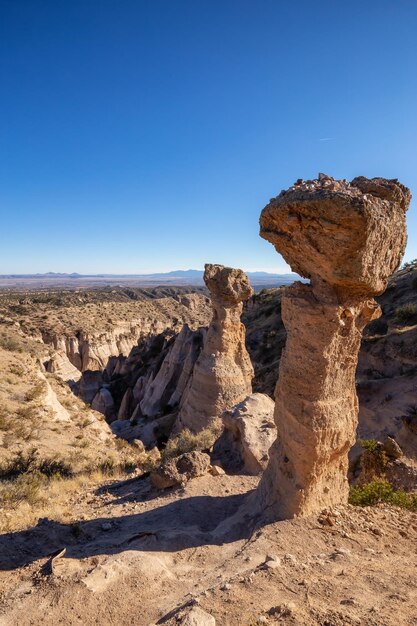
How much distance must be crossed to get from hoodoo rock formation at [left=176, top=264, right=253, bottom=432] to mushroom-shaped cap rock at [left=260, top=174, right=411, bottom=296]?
8.73 m

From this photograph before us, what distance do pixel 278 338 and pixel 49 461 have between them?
2012cm

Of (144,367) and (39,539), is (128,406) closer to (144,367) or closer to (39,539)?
(144,367)

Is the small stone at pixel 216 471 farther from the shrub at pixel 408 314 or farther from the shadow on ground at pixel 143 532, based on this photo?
the shrub at pixel 408 314

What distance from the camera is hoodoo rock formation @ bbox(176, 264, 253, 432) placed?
13.6 metres

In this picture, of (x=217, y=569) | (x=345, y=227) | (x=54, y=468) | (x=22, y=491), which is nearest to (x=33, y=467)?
(x=54, y=468)

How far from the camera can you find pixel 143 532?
6.00m

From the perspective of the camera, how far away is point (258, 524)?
→ 5.71m

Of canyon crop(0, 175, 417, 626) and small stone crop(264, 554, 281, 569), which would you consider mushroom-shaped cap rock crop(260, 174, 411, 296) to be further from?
small stone crop(264, 554, 281, 569)

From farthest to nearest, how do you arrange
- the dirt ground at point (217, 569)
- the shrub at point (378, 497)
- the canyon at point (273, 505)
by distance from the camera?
the shrub at point (378, 497) < the canyon at point (273, 505) < the dirt ground at point (217, 569)

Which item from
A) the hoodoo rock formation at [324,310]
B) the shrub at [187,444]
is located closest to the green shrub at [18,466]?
the shrub at [187,444]

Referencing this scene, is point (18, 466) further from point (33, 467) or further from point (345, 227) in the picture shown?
point (345, 227)

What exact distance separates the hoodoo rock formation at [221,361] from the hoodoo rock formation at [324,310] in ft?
24.1

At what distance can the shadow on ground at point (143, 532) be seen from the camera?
5.50 meters

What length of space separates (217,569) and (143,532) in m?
1.69
